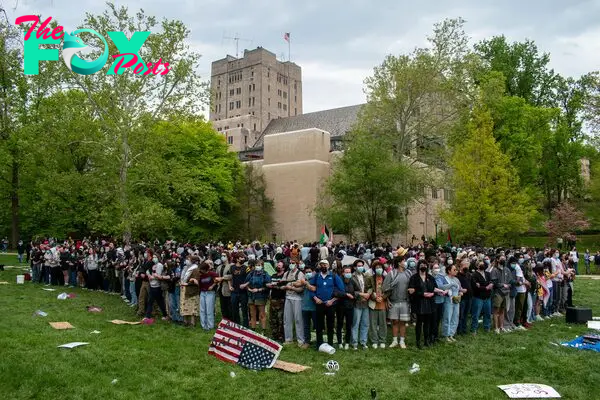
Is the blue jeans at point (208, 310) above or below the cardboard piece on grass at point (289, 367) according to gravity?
above

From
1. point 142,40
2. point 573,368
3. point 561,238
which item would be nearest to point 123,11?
point 142,40

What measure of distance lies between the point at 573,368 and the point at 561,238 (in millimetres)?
37041

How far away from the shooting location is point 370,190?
35.0 m

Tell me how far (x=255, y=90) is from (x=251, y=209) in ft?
203

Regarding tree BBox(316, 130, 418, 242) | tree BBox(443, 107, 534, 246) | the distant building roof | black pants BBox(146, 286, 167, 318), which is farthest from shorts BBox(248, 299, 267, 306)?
the distant building roof

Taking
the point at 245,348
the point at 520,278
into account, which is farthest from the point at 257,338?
the point at 520,278

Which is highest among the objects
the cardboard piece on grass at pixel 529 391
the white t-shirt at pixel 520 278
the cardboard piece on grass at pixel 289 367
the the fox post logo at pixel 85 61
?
the the fox post logo at pixel 85 61

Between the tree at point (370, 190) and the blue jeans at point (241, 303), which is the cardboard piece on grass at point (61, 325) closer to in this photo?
the blue jeans at point (241, 303)

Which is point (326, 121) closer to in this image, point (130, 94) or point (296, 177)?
point (296, 177)

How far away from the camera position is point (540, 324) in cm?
1487

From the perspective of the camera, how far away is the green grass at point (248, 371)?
8375mm

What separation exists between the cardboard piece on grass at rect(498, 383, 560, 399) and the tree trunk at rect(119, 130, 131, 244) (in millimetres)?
23301

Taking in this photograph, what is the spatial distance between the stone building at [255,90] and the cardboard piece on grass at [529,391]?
9647 centimetres

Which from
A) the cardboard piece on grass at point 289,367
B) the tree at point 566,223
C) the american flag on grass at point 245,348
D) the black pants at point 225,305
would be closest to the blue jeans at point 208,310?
the black pants at point 225,305
